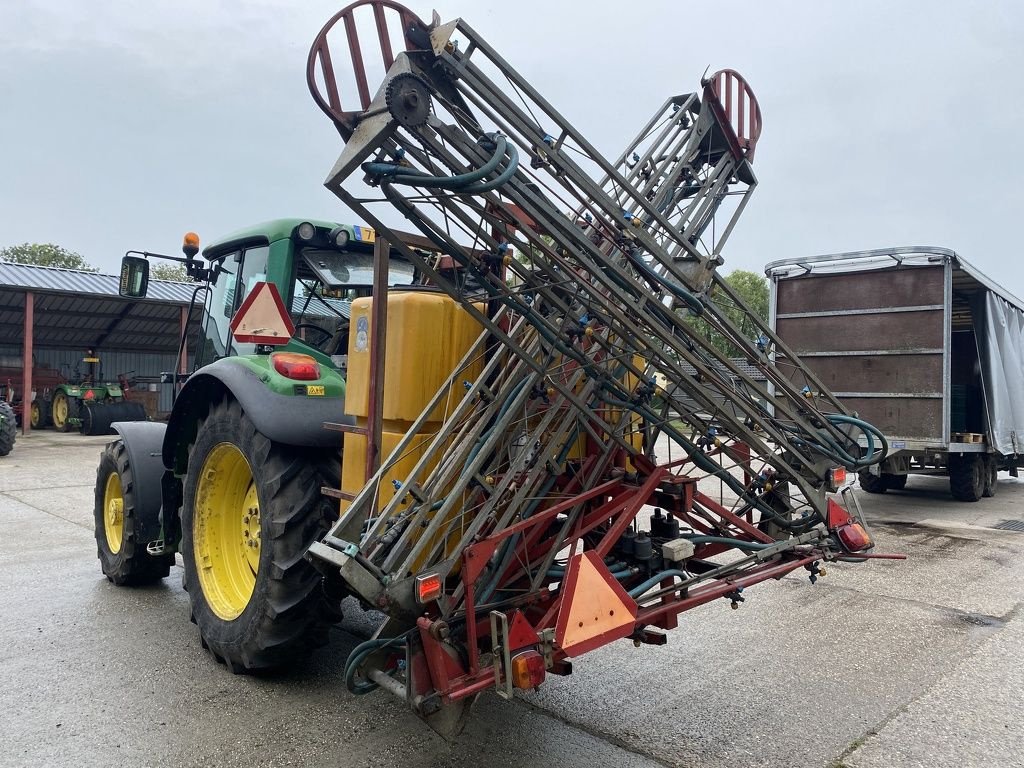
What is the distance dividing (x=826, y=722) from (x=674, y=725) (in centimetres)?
68

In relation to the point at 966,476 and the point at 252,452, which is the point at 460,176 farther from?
the point at 966,476

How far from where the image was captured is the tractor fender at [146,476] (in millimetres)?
4848

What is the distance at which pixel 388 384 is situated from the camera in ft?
10.3

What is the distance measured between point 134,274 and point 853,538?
4.59 metres

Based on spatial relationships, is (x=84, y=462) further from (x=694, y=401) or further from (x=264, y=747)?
(x=694, y=401)

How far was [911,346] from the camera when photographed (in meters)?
8.55

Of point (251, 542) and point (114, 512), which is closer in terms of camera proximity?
point (251, 542)

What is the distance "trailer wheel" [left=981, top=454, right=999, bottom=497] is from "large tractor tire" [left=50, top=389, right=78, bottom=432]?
64.5 ft

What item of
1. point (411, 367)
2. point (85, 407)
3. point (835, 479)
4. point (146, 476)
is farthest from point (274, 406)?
point (85, 407)

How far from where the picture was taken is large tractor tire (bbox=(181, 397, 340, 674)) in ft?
11.0

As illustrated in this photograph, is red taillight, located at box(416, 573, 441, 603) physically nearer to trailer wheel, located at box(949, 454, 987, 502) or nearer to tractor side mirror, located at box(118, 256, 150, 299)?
tractor side mirror, located at box(118, 256, 150, 299)

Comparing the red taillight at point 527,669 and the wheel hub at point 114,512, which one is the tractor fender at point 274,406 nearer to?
the red taillight at point 527,669

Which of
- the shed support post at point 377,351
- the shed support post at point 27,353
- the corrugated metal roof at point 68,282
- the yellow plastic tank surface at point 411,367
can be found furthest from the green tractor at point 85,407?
the shed support post at point 377,351

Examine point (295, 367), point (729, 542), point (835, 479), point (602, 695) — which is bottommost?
point (602, 695)
